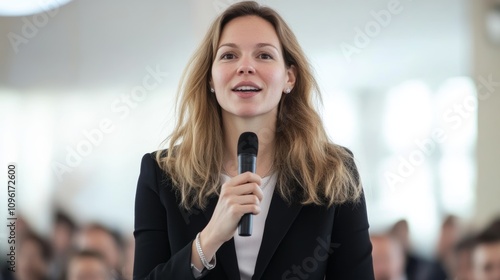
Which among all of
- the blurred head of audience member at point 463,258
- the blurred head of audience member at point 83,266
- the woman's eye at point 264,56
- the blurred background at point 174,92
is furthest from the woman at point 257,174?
the blurred head of audience member at point 463,258

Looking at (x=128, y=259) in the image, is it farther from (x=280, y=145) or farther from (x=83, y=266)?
(x=280, y=145)

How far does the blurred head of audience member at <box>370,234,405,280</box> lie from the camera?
12.0 feet

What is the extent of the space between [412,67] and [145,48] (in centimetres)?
149

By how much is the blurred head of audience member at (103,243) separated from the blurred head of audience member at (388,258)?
139 cm

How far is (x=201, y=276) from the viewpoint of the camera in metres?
1.50

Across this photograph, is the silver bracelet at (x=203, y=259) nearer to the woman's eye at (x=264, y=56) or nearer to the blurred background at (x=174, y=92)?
the woman's eye at (x=264, y=56)

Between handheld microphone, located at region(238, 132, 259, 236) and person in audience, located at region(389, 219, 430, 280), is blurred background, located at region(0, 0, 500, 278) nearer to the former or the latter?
person in audience, located at region(389, 219, 430, 280)

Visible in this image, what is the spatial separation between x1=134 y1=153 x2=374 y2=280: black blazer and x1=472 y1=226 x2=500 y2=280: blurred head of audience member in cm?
227

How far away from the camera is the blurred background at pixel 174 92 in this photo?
366 cm

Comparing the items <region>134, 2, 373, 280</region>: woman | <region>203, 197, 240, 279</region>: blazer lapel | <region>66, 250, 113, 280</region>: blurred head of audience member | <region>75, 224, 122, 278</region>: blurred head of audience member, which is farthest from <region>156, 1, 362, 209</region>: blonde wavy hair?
<region>66, 250, 113, 280</region>: blurred head of audience member

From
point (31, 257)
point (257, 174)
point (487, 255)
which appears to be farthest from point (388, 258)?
point (257, 174)

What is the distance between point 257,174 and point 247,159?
0.61ft

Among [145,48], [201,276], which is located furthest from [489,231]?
[201,276]

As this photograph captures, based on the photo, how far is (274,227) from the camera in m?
1.61
